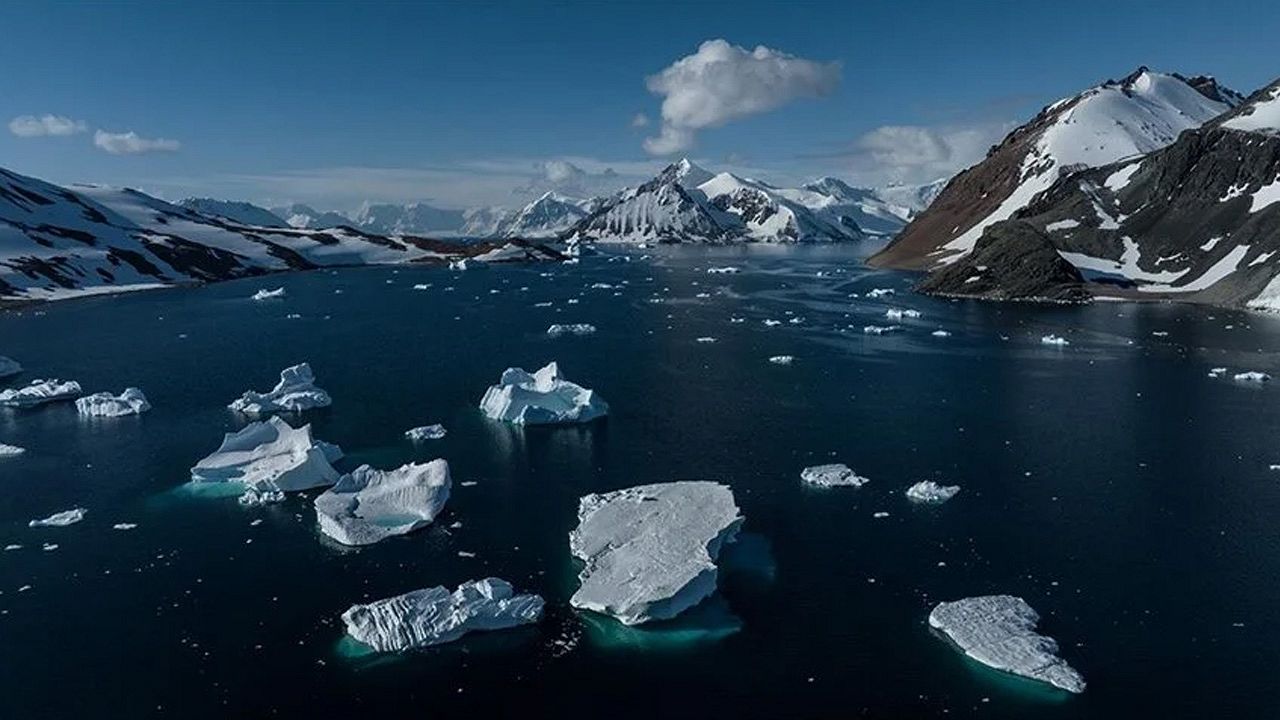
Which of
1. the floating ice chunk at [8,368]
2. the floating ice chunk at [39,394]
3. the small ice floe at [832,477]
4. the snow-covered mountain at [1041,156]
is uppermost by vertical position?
the snow-covered mountain at [1041,156]

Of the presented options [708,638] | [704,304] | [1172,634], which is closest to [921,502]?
[1172,634]

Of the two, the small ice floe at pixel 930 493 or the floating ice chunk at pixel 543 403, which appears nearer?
the small ice floe at pixel 930 493

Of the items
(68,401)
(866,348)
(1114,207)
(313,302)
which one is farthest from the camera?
(1114,207)

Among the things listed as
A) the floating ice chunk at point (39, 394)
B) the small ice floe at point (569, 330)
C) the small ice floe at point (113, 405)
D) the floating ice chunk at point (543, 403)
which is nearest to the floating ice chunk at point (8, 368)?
the floating ice chunk at point (39, 394)

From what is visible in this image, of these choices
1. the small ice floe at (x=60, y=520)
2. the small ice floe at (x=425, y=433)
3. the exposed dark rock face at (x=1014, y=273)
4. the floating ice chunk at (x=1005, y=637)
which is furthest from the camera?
the exposed dark rock face at (x=1014, y=273)

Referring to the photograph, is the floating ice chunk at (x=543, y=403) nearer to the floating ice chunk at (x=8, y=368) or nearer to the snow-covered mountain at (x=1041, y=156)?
the floating ice chunk at (x=8, y=368)

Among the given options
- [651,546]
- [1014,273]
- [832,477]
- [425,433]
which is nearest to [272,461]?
[425,433]

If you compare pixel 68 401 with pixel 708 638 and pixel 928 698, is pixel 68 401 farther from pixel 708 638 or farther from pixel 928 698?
pixel 928 698

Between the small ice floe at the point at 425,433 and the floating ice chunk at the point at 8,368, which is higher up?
the small ice floe at the point at 425,433
